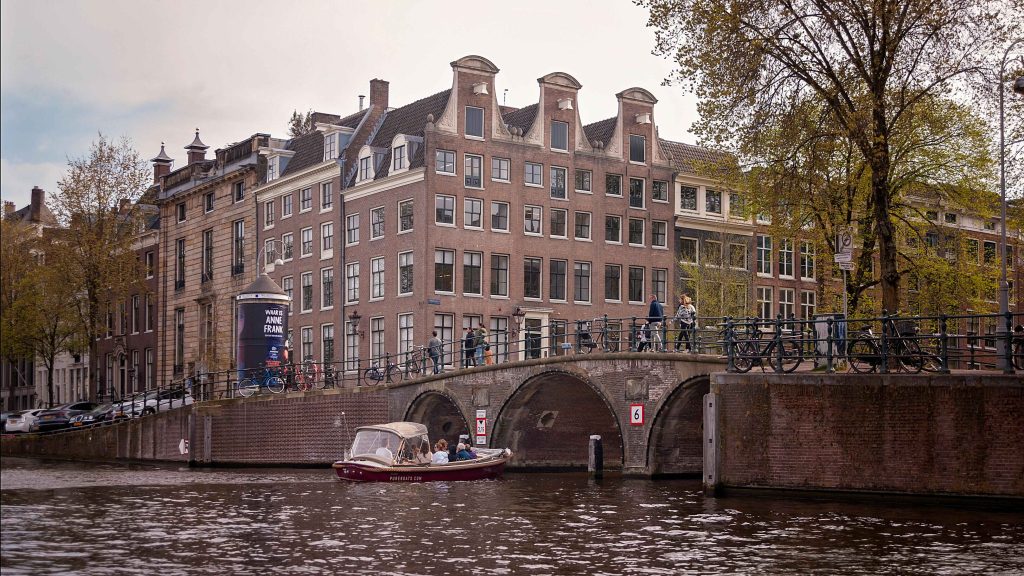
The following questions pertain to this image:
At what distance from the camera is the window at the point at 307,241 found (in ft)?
202

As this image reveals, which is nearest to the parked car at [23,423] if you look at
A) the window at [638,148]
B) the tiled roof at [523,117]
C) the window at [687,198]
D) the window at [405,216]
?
the window at [405,216]

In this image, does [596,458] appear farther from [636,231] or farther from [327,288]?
[327,288]

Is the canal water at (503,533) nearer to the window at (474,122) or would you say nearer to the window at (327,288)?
the window at (474,122)

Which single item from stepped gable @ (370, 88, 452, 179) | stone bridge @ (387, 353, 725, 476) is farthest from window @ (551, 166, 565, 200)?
stone bridge @ (387, 353, 725, 476)

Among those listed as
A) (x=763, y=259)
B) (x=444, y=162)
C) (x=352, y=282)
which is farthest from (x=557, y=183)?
(x=763, y=259)

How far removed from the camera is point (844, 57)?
3269 cm

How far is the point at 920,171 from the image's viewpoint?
123 ft

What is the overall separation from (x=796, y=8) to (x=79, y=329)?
4429cm

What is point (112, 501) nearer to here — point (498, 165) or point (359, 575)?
point (359, 575)

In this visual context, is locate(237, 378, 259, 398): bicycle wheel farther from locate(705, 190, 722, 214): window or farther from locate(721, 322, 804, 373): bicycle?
locate(705, 190, 722, 214): window

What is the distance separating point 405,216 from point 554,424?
17701 mm

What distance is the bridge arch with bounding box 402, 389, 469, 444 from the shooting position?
4231 centimetres

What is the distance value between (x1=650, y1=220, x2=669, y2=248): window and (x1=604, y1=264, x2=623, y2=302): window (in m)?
2.43

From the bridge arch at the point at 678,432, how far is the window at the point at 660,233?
84.0 feet
